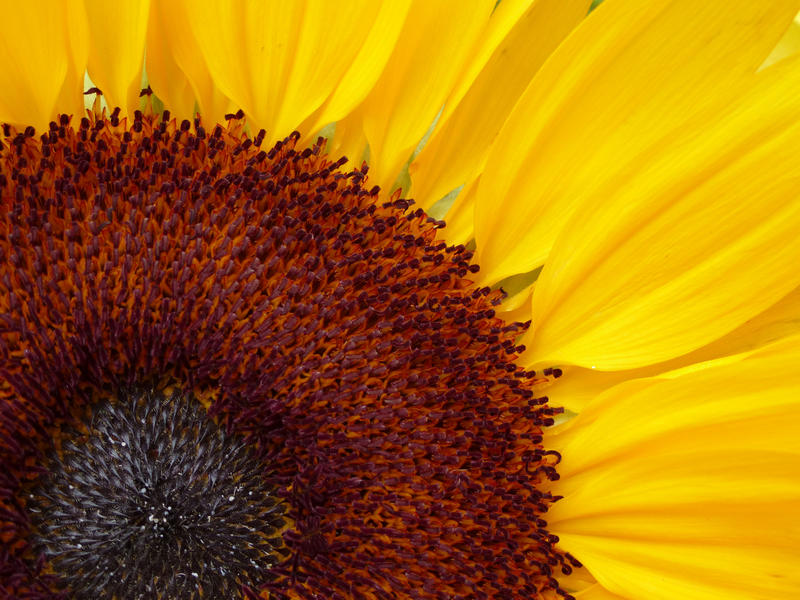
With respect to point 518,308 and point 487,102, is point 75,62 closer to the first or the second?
point 487,102

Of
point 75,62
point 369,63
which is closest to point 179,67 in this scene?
point 75,62

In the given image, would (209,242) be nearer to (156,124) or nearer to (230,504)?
(156,124)

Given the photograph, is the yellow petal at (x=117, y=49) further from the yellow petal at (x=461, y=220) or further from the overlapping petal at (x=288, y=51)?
the yellow petal at (x=461, y=220)

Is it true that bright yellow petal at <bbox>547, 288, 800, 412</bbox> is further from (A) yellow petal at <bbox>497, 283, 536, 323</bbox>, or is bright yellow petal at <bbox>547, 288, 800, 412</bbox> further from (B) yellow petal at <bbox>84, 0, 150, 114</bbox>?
(B) yellow petal at <bbox>84, 0, 150, 114</bbox>

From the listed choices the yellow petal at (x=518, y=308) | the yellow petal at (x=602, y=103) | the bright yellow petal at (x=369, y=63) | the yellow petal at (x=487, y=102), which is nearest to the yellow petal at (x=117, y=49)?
the bright yellow petal at (x=369, y=63)

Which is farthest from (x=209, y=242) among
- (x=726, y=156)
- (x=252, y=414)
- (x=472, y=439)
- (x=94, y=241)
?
(x=726, y=156)
